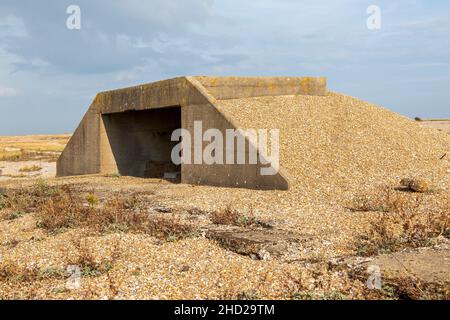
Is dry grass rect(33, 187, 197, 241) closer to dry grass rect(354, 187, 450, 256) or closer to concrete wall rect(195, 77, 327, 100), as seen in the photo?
dry grass rect(354, 187, 450, 256)

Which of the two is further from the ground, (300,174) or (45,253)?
(300,174)

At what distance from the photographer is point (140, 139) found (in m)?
16.7

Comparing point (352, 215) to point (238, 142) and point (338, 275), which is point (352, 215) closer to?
point (338, 275)

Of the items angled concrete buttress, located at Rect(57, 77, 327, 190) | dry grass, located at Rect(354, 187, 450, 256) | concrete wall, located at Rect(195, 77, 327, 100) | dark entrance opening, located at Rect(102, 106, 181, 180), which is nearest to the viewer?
dry grass, located at Rect(354, 187, 450, 256)

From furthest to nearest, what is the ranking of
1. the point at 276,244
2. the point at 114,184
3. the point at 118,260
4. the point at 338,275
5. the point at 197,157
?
1. the point at 114,184
2. the point at 197,157
3. the point at 276,244
4. the point at 118,260
5. the point at 338,275

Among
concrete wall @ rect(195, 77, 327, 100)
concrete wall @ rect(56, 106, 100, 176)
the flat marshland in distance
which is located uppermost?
concrete wall @ rect(195, 77, 327, 100)

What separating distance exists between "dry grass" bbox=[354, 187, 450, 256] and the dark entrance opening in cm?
986

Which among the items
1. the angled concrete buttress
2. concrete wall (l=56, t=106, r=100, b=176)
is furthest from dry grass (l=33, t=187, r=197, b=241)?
concrete wall (l=56, t=106, r=100, b=176)

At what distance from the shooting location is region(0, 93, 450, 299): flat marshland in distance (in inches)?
173

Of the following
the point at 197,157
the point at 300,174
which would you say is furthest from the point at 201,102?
the point at 300,174

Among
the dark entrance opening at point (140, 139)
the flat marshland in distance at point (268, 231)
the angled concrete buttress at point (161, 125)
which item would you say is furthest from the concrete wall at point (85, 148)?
the flat marshland in distance at point (268, 231)

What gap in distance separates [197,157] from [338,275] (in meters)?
7.63

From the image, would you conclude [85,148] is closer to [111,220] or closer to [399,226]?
[111,220]

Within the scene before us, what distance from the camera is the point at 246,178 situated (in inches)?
408
